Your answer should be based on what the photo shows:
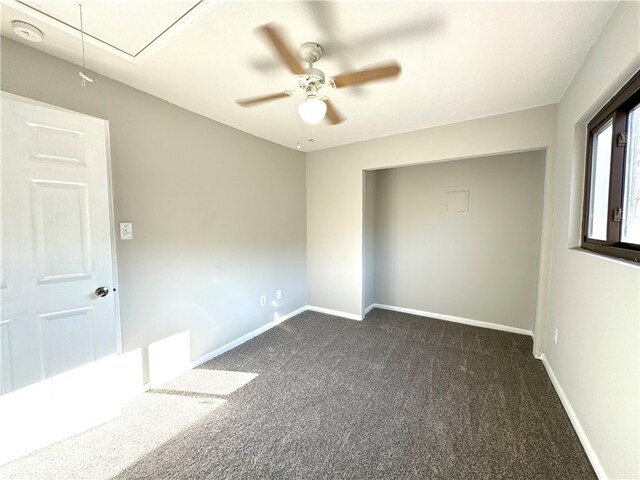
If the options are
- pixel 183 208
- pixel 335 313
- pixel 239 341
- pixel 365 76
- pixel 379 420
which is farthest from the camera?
pixel 335 313

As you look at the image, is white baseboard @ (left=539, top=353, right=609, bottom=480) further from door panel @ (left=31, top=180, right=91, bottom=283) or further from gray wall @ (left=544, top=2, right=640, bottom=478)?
door panel @ (left=31, top=180, right=91, bottom=283)

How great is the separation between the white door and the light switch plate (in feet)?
0.38

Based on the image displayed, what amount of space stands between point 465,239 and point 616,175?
77.8 inches

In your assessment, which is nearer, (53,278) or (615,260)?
(615,260)

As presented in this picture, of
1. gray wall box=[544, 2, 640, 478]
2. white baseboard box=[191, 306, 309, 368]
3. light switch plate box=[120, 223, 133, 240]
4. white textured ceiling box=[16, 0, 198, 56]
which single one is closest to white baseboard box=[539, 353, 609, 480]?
gray wall box=[544, 2, 640, 478]

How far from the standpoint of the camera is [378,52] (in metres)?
1.61

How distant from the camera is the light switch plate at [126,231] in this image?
1966mm

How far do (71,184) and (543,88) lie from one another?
3528mm

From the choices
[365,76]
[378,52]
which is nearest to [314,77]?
[365,76]

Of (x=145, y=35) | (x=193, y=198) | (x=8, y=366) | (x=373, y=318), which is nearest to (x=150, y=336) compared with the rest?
(x=8, y=366)

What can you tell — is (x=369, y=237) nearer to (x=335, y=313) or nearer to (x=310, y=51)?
(x=335, y=313)

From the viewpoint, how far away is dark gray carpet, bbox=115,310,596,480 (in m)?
1.44

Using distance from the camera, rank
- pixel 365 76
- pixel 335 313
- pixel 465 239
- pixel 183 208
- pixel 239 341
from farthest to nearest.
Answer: pixel 335 313 < pixel 465 239 < pixel 239 341 < pixel 183 208 < pixel 365 76

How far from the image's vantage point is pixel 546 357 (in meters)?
2.37
